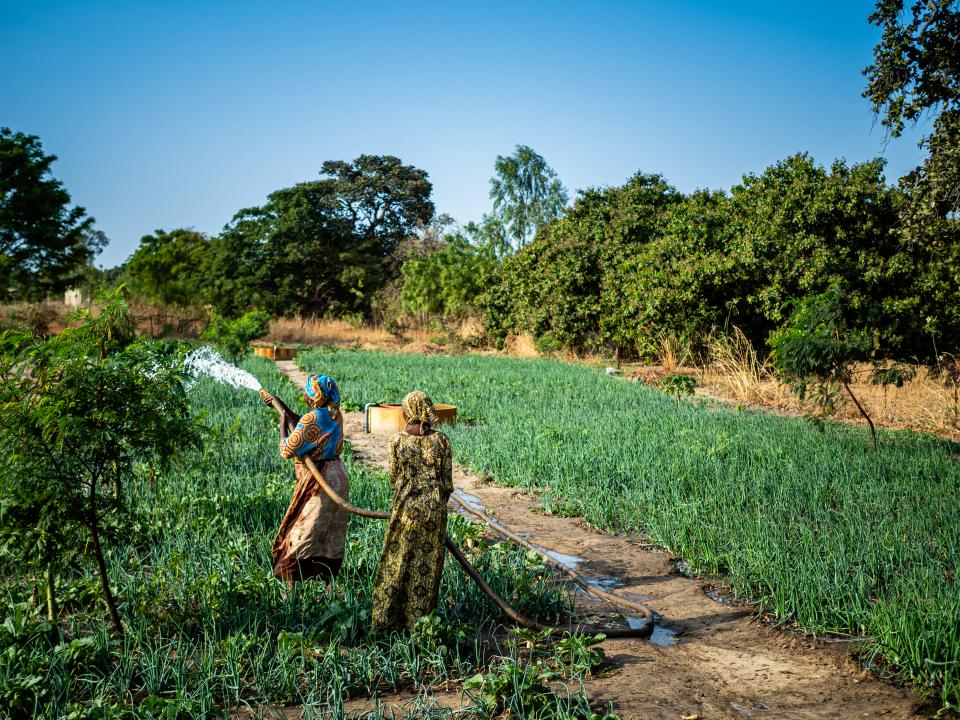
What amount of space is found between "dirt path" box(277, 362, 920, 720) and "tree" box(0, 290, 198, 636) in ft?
8.51

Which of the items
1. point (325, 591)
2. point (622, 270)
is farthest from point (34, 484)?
point (622, 270)

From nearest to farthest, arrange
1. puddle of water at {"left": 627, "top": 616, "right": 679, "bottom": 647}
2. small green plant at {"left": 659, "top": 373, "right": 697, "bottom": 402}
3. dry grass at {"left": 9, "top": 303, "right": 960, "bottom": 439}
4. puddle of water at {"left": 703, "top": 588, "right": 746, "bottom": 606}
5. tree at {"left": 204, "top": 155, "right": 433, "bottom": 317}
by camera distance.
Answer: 1. puddle of water at {"left": 627, "top": 616, "right": 679, "bottom": 647}
2. puddle of water at {"left": 703, "top": 588, "right": 746, "bottom": 606}
3. dry grass at {"left": 9, "top": 303, "right": 960, "bottom": 439}
4. small green plant at {"left": 659, "top": 373, "right": 697, "bottom": 402}
5. tree at {"left": 204, "top": 155, "right": 433, "bottom": 317}

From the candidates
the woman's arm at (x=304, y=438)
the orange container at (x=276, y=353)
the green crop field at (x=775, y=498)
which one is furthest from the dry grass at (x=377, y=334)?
the woman's arm at (x=304, y=438)

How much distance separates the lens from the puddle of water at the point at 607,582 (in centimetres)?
526

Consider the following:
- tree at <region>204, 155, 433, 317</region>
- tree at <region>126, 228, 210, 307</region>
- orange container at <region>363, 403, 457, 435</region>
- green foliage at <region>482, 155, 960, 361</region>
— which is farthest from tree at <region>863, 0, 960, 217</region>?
tree at <region>126, 228, 210, 307</region>

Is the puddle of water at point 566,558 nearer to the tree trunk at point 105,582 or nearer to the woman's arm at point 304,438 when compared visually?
the woman's arm at point 304,438

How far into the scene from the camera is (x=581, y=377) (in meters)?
16.5

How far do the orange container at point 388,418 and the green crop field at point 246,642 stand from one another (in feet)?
18.5

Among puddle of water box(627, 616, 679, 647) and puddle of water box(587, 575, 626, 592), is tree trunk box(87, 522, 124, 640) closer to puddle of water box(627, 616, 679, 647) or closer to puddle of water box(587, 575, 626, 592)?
puddle of water box(627, 616, 679, 647)

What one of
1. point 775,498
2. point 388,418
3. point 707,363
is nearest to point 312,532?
point 775,498

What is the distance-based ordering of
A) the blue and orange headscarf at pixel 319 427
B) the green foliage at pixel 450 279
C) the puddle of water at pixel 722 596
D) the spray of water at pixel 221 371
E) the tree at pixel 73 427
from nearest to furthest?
1. the tree at pixel 73 427
2. the blue and orange headscarf at pixel 319 427
3. the puddle of water at pixel 722 596
4. the spray of water at pixel 221 371
5. the green foliage at pixel 450 279

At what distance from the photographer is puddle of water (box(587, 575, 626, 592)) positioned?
526cm

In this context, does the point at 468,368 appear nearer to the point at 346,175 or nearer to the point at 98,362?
the point at 98,362

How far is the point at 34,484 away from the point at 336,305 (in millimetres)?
36876
